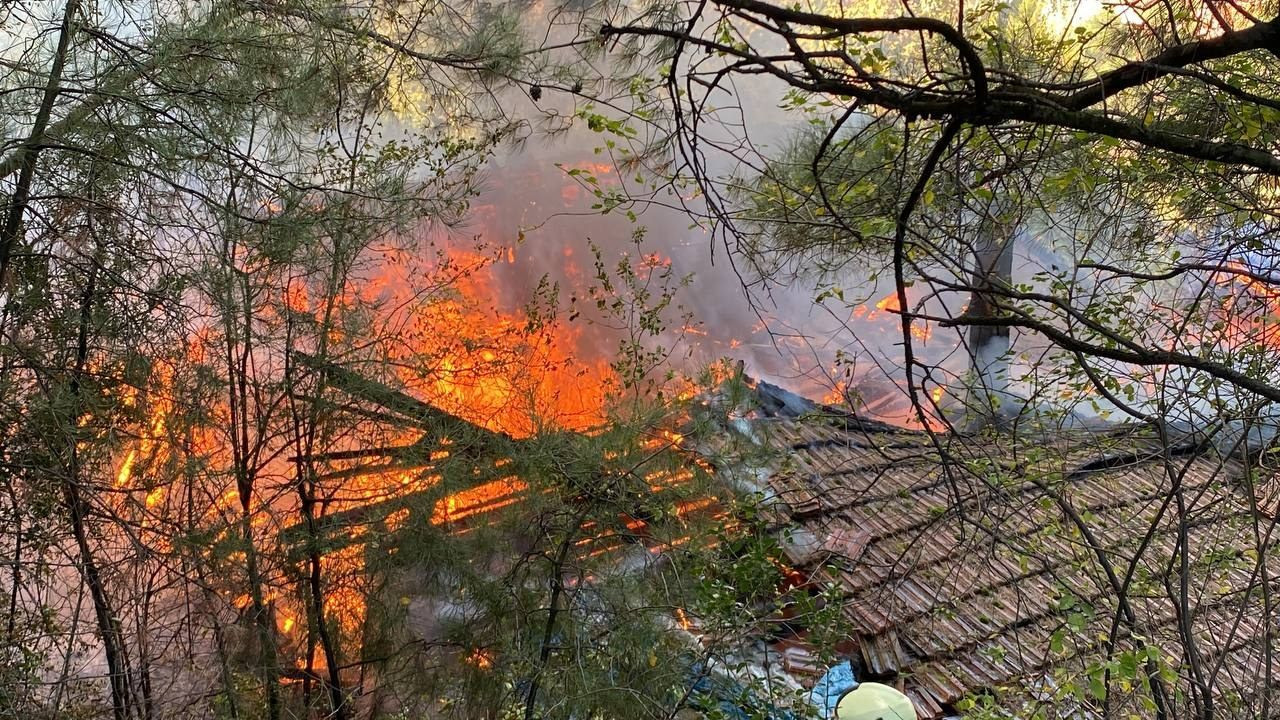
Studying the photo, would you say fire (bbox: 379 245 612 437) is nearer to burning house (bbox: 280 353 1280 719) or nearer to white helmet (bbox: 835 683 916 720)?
burning house (bbox: 280 353 1280 719)

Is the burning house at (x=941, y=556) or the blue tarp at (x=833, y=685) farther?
the blue tarp at (x=833, y=685)

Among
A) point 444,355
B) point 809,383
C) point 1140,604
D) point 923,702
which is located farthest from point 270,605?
point 809,383

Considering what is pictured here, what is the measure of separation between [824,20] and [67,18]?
1.82m

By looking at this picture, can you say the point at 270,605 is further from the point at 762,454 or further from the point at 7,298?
the point at 762,454

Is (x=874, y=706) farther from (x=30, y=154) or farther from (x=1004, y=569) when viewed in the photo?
(x=30, y=154)

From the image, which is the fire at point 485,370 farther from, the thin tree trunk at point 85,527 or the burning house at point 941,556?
the thin tree trunk at point 85,527

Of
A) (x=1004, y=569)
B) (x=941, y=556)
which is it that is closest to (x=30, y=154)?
(x=941, y=556)

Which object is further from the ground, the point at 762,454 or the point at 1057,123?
the point at 1057,123

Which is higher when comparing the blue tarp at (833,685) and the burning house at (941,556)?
the burning house at (941,556)

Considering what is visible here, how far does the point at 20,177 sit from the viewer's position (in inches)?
63.6

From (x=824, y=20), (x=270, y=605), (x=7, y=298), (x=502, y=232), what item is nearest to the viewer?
(x=824, y=20)

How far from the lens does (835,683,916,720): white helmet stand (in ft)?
4.99

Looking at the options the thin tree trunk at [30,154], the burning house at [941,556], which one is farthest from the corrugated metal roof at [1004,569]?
the thin tree trunk at [30,154]

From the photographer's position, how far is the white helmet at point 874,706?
59.9 inches
